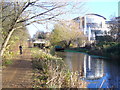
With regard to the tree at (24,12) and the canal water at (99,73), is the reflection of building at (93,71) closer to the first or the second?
the canal water at (99,73)

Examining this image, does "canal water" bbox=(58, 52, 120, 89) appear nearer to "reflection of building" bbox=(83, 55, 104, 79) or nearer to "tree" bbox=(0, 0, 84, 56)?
"reflection of building" bbox=(83, 55, 104, 79)

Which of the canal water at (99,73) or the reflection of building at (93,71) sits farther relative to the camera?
the reflection of building at (93,71)

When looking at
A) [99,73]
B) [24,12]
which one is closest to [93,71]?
[99,73]

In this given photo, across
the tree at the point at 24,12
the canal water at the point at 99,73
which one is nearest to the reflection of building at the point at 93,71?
the canal water at the point at 99,73

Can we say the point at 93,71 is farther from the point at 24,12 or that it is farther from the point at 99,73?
the point at 24,12

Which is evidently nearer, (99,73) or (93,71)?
(99,73)

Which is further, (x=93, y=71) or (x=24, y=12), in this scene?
(x=93, y=71)

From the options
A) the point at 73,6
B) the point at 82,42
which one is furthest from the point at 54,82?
the point at 82,42

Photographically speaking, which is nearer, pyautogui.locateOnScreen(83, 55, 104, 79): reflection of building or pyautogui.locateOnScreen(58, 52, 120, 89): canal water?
pyautogui.locateOnScreen(58, 52, 120, 89): canal water

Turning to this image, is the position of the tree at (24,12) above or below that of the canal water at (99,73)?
above

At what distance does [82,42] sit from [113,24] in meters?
13.0

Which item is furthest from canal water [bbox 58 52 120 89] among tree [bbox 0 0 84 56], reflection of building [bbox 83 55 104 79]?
tree [bbox 0 0 84 56]

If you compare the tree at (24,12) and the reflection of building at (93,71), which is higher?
the tree at (24,12)

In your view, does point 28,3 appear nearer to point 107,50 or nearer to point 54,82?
point 54,82
